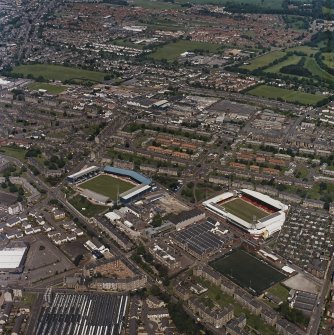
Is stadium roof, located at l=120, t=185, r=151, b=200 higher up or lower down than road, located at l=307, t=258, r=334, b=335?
higher up

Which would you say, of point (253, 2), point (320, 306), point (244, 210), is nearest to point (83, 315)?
point (320, 306)

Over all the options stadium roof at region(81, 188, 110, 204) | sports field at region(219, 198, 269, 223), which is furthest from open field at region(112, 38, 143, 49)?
sports field at region(219, 198, 269, 223)

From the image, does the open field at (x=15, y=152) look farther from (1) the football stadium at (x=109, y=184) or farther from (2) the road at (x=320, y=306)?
(2) the road at (x=320, y=306)

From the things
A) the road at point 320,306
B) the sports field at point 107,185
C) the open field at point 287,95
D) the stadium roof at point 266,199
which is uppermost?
the open field at point 287,95

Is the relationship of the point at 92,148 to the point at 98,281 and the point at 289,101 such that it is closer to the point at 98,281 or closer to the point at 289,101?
the point at 98,281

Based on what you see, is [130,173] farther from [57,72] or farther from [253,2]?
[253,2]

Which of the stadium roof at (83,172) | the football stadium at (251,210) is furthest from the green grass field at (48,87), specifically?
the football stadium at (251,210)

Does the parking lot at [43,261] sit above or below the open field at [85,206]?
below

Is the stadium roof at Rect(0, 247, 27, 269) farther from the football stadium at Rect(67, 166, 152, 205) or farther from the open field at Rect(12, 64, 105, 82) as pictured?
the open field at Rect(12, 64, 105, 82)
